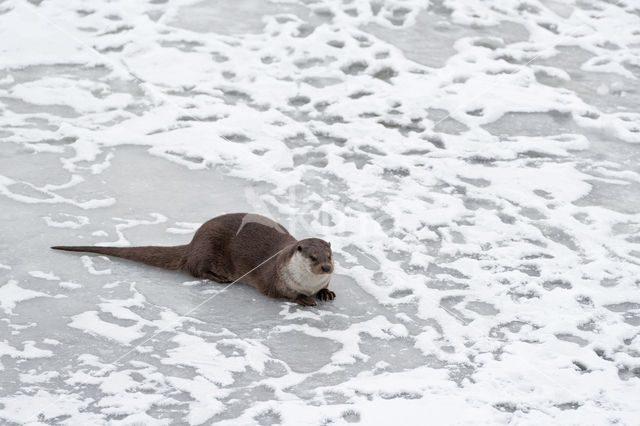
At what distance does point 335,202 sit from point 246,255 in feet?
3.96

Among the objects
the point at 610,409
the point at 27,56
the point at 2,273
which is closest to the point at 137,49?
the point at 27,56

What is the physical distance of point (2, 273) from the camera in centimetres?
503

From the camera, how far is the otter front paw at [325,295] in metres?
5.04

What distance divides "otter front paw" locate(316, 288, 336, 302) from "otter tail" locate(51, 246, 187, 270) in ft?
2.86

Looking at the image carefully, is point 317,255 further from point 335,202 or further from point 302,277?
point 335,202

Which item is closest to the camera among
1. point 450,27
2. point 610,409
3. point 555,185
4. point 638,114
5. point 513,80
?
point 610,409

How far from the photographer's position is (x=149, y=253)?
17.1 feet

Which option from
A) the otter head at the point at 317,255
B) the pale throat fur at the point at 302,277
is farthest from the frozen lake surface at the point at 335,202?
the otter head at the point at 317,255

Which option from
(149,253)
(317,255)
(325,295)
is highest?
(317,255)

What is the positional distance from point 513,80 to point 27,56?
476 cm

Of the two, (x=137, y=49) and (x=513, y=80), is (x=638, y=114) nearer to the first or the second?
(x=513, y=80)

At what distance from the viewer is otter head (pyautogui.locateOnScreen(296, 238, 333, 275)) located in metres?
4.77
